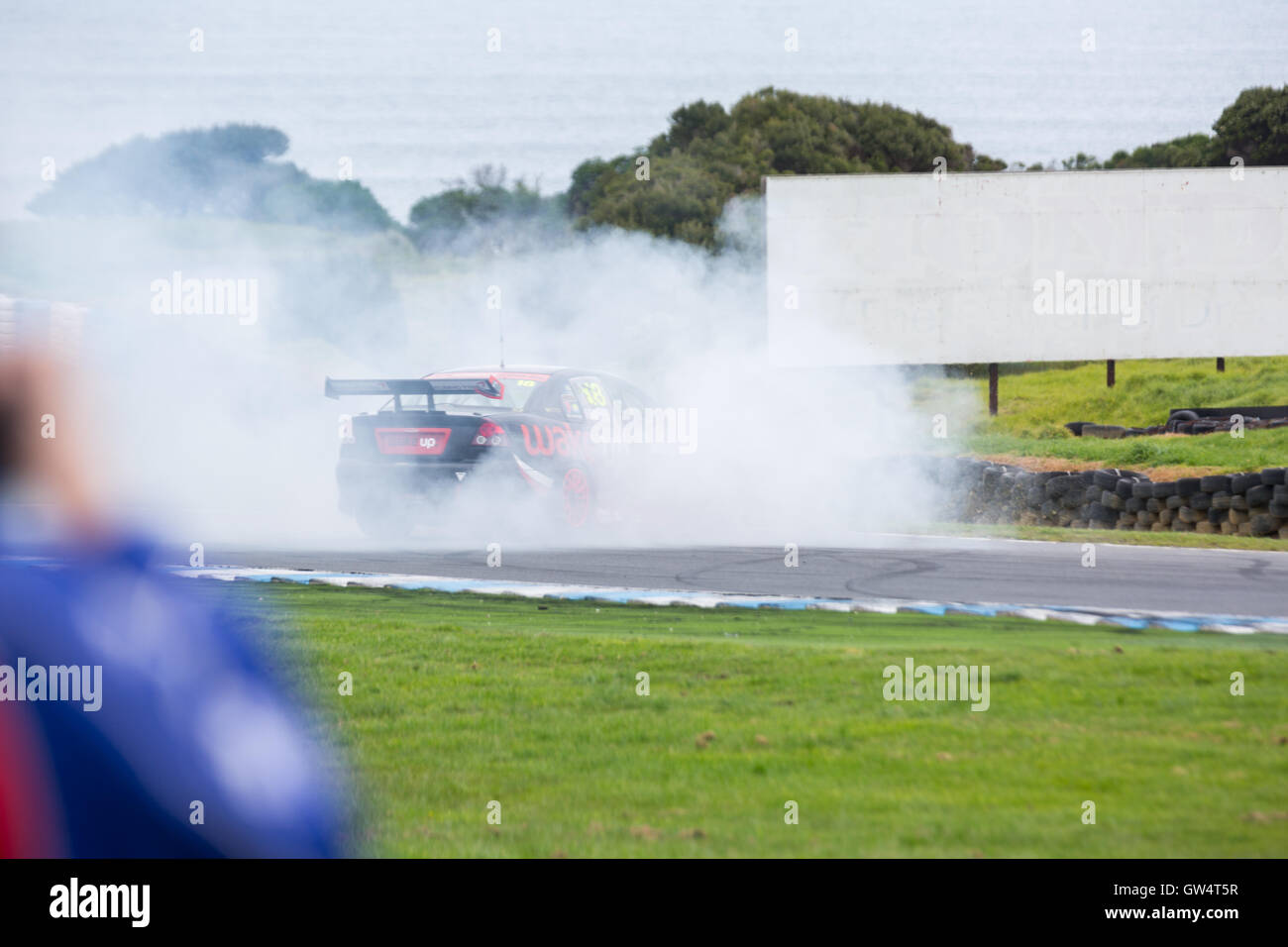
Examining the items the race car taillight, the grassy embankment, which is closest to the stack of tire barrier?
the grassy embankment

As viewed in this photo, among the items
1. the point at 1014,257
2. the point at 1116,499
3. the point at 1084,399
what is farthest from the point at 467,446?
the point at 1084,399

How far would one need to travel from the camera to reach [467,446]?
10750 millimetres

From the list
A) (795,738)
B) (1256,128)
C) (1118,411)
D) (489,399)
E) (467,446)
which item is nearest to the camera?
(795,738)

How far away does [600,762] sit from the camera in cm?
476

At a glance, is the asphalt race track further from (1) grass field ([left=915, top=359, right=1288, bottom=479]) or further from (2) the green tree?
(2) the green tree

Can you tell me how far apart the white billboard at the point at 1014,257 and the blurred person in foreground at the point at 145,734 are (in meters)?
19.9

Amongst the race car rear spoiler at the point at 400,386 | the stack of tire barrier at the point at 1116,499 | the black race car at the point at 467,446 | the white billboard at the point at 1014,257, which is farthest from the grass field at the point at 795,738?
the white billboard at the point at 1014,257

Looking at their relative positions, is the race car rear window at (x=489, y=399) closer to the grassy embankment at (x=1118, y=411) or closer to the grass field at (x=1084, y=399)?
the grassy embankment at (x=1118, y=411)

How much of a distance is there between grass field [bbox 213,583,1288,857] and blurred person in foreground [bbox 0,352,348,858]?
26 cm

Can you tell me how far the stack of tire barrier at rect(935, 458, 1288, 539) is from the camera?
13797mm

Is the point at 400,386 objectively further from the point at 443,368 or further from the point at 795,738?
the point at 443,368

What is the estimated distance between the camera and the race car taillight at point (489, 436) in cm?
1075

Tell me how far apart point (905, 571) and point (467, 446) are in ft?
12.3

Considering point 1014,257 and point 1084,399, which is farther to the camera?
point 1084,399
